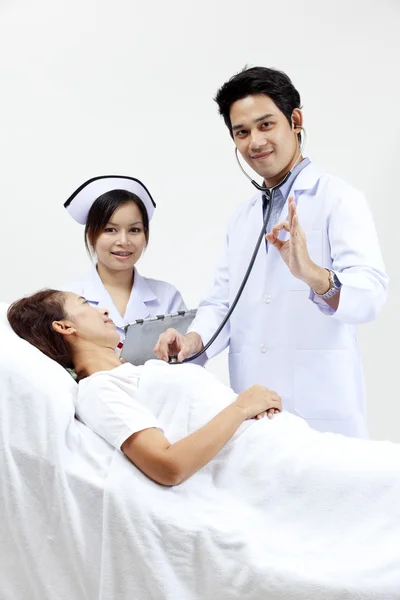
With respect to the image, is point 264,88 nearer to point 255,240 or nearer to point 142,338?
point 255,240

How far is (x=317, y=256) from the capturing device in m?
2.14

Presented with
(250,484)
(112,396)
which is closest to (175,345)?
(112,396)

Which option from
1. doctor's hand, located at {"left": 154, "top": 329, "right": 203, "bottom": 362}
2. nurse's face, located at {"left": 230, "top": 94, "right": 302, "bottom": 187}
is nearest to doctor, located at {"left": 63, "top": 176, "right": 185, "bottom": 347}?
doctor's hand, located at {"left": 154, "top": 329, "right": 203, "bottom": 362}

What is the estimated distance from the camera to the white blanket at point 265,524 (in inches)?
55.6

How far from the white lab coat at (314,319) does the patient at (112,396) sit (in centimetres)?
38

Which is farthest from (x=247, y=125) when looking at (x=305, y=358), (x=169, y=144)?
(x=169, y=144)

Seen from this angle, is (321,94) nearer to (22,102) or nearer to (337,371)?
(22,102)

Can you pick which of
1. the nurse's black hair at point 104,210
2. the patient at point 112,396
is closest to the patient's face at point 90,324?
the patient at point 112,396

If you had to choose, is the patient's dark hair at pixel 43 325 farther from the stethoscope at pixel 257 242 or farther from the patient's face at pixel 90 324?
the stethoscope at pixel 257 242

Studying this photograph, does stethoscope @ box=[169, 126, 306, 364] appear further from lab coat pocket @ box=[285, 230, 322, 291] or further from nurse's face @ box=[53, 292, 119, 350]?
nurse's face @ box=[53, 292, 119, 350]

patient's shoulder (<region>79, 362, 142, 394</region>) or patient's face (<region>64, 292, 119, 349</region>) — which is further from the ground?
patient's face (<region>64, 292, 119, 349</region>)

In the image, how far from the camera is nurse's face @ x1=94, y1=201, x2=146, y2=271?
8.34 ft

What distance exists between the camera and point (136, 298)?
102 inches

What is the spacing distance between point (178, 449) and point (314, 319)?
704 mm
